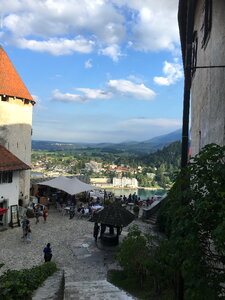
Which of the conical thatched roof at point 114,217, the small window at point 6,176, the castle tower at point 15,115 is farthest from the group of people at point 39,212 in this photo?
the conical thatched roof at point 114,217

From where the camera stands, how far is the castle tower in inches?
953

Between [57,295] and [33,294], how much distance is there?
0.73m

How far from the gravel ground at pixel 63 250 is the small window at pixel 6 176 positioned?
3.33 m

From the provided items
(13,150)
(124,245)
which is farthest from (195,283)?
(13,150)

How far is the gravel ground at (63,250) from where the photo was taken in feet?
42.3

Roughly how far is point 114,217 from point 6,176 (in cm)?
945

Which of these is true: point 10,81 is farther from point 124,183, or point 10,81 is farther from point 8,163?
point 124,183

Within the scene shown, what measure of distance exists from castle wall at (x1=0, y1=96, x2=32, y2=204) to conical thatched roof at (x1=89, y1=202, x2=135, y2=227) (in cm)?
1263

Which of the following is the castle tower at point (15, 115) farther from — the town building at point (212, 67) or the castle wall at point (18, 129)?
the town building at point (212, 67)

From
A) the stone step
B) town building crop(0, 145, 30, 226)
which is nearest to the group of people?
town building crop(0, 145, 30, 226)

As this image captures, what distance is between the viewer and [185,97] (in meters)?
6.24

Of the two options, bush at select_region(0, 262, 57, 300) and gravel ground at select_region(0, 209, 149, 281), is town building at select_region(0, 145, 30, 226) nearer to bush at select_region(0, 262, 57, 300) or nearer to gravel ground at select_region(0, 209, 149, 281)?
gravel ground at select_region(0, 209, 149, 281)

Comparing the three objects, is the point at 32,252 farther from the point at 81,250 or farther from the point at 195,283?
the point at 195,283

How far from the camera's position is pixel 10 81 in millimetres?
25438
